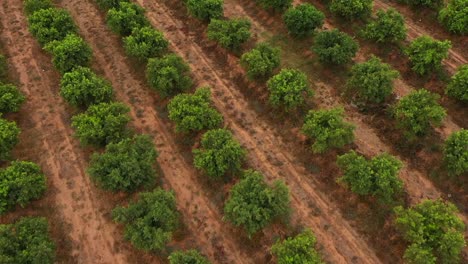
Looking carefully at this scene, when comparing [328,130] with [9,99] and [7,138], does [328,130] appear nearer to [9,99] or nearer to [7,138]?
[7,138]

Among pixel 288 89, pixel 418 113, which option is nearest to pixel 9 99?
pixel 288 89

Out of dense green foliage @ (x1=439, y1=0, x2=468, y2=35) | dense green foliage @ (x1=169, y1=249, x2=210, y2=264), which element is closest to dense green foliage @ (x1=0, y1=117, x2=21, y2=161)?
dense green foliage @ (x1=169, y1=249, x2=210, y2=264)

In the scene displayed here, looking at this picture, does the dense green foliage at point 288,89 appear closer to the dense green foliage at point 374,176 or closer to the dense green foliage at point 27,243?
the dense green foliage at point 374,176

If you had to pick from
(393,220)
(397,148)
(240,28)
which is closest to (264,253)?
(393,220)

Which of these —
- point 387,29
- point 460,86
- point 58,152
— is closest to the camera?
point 460,86

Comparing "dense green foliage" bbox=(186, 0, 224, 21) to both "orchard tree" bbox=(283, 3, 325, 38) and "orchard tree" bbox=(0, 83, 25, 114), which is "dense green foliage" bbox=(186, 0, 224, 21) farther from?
"orchard tree" bbox=(0, 83, 25, 114)

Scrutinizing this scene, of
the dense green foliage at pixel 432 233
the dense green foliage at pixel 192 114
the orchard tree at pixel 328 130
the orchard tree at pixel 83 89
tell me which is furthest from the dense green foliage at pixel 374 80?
the orchard tree at pixel 83 89

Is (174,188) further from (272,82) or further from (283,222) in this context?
(272,82)
